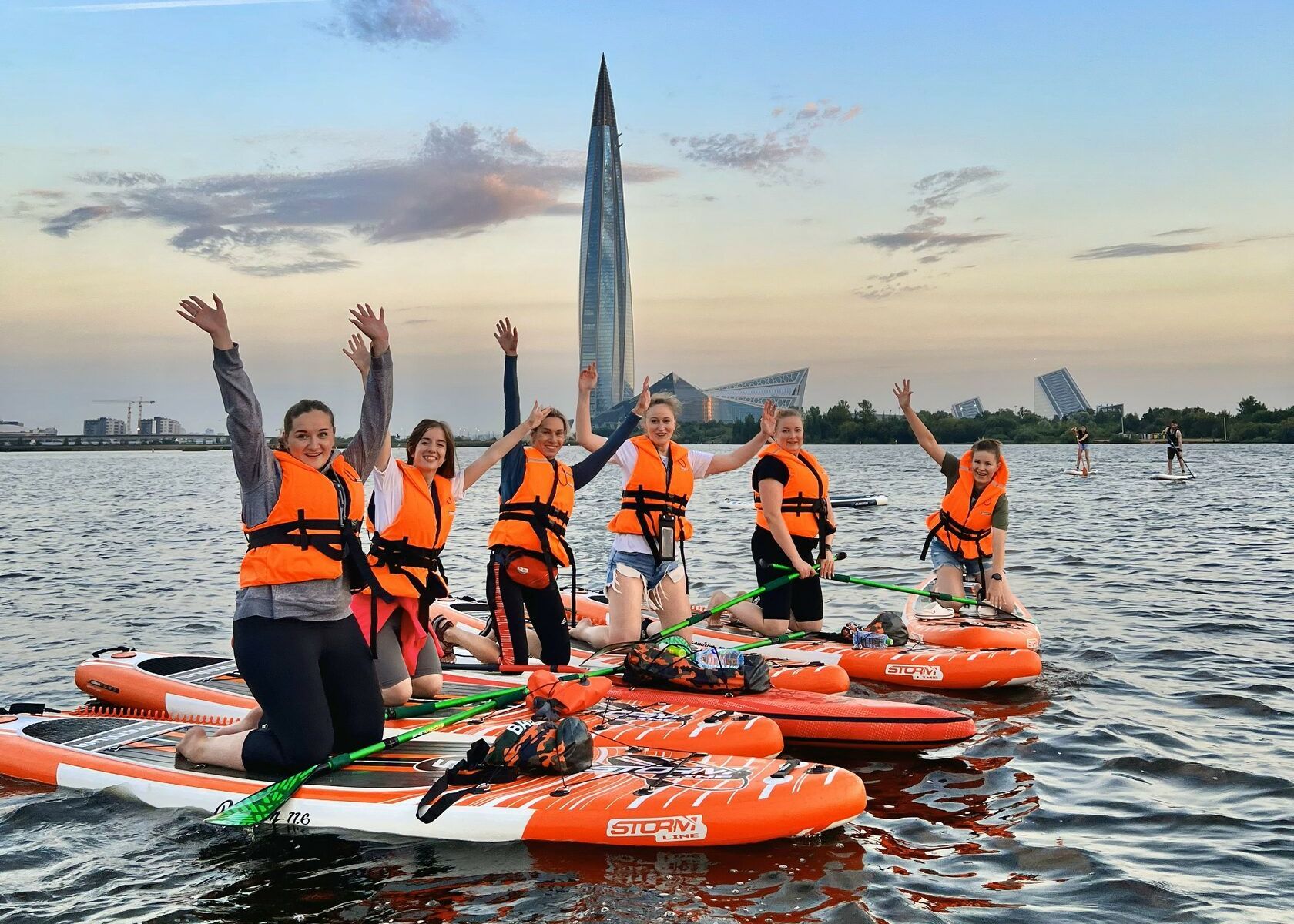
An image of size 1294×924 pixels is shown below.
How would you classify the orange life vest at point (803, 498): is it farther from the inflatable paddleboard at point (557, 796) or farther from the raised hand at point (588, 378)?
the inflatable paddleboard at point (557, 796)

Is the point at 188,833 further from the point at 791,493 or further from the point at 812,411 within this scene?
the point at 812,411

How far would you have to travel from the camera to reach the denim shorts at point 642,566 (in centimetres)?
797

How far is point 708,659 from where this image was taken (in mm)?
7207

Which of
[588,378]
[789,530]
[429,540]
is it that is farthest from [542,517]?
[789,530]

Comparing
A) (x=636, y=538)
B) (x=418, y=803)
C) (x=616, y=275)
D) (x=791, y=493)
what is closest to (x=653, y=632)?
(x=636, y=538)

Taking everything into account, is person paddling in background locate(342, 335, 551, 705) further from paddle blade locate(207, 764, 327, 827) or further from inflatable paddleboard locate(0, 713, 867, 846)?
paddle blade locate(207, 764, 327, 827)

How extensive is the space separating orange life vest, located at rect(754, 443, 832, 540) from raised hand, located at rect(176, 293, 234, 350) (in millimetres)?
4507

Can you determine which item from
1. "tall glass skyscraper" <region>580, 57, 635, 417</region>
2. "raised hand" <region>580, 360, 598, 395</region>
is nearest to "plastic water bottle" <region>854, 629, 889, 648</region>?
"raised hand" <region>580, 360, 598, 395</region>

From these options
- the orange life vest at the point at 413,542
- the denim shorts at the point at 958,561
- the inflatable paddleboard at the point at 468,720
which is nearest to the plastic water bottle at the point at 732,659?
the inflatable paddleboard at the point at 468,720

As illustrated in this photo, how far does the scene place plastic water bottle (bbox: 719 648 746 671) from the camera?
7152 mm

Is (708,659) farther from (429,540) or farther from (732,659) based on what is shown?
(429,540)

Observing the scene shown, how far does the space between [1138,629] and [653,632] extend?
5.81 metres

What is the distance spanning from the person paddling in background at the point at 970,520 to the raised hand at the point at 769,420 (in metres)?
1.24

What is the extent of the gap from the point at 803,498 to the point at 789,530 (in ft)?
0.89
